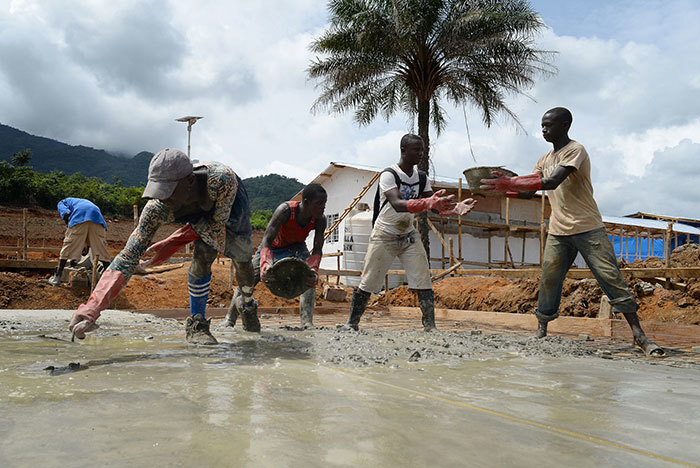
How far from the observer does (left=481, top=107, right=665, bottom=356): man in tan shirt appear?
4.23 metres

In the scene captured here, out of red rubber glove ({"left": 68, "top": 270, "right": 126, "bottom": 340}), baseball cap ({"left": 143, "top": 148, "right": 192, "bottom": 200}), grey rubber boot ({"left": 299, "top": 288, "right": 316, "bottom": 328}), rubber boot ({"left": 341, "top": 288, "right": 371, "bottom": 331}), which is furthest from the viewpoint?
grey rubber boot ({"left": 299, "top": 288, "right": 316, "bottom": 328})

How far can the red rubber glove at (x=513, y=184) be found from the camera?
4.24 meters

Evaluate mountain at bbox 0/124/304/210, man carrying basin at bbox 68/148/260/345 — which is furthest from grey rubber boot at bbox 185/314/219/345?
mountain at bbox 0/124/304/210

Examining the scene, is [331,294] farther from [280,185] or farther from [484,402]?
[280,185]

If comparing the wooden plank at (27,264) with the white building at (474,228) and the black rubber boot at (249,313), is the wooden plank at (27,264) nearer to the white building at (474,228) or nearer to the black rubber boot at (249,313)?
the black rubber boot at (249,313)

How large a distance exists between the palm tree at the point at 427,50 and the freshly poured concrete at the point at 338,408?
1081 centimetres

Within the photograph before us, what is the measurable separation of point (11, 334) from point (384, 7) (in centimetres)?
1391

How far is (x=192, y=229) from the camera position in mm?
3889

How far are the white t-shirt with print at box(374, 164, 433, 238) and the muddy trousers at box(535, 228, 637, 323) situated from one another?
1.34m

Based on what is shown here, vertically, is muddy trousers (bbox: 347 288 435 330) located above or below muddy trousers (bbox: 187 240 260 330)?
below

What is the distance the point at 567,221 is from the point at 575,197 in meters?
0.21

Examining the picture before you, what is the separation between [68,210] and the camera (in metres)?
9.90

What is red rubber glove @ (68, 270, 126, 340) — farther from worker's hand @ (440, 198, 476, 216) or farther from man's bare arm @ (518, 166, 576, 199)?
man's bare arm @ (518, 166, 576, 199)

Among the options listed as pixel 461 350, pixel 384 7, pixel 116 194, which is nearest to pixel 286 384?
pixel 461 350
